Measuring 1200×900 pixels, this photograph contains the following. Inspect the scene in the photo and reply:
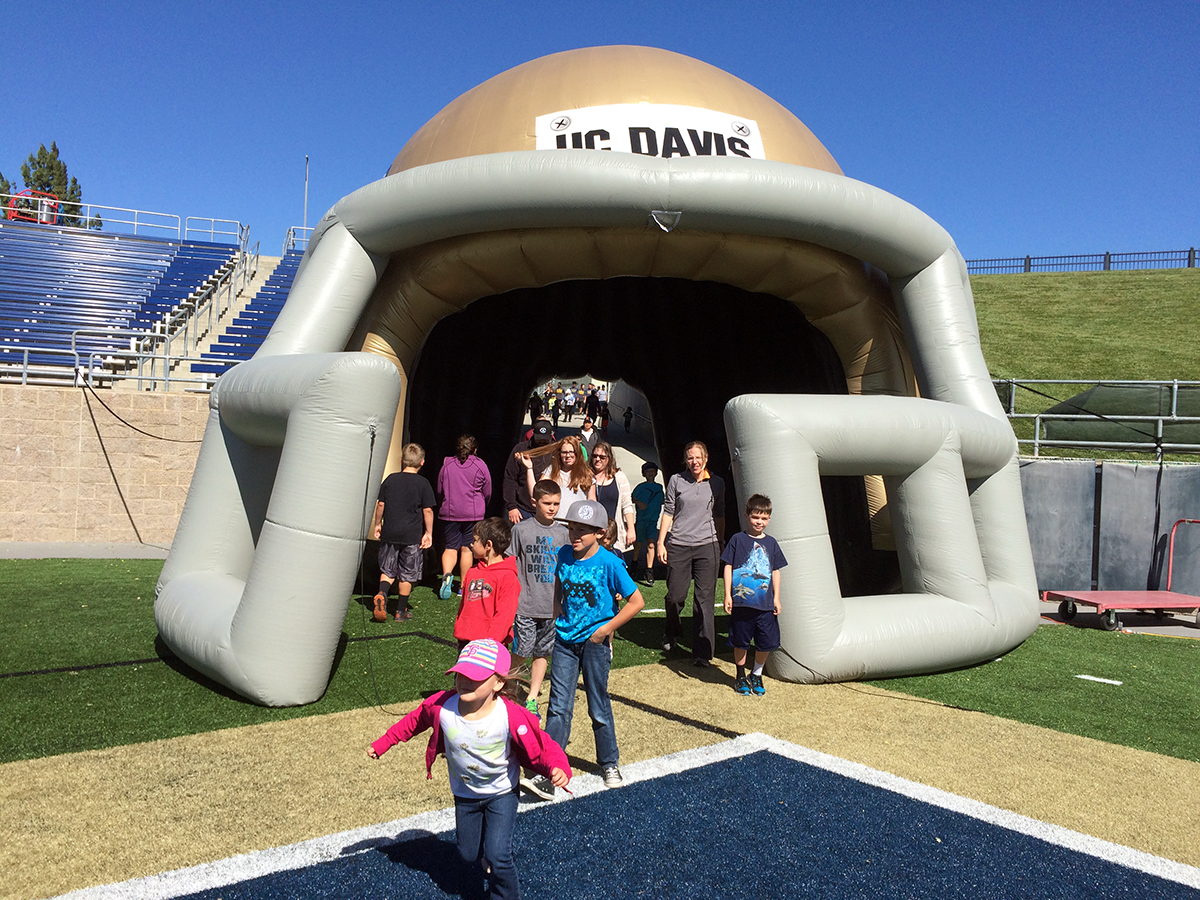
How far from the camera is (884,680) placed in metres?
5.46

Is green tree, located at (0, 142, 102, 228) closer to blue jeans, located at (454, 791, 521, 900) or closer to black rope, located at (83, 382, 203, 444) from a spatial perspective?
black rope, located at (83, 382, 203, 444)

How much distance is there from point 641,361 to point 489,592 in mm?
6800

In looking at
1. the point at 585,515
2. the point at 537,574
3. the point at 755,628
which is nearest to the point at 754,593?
the point at 755,628

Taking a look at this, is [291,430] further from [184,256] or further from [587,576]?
[184,256]

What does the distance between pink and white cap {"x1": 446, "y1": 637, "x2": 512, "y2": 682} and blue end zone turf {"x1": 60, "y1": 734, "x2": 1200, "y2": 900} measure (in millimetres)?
825

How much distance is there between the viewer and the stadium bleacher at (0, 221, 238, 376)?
570 inches

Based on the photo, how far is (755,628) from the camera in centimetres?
504

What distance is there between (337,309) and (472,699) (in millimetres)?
4376

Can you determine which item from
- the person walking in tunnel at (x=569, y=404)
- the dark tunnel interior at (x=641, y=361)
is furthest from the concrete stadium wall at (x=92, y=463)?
the person walking in tunnel at (x=569, y=404)

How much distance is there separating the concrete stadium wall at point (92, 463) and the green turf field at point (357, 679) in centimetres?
329

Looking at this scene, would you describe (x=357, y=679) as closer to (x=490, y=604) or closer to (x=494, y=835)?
(x=490, y=604)

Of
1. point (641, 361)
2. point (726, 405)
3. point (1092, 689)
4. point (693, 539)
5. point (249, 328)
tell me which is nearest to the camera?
point (1092, 689)

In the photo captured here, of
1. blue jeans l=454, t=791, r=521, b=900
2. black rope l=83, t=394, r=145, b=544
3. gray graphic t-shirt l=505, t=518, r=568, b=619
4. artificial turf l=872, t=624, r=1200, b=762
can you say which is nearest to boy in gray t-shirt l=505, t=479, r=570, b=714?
gray graphic t-shirt l=505, t=518, r=568, b=619

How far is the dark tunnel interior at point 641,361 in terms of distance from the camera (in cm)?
834
